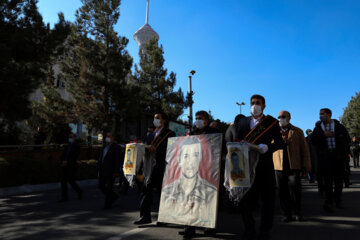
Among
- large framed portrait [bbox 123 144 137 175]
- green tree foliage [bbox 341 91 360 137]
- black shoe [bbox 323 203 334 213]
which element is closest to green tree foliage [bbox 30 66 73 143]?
large framed portrait [bbox 123 144 137 175]

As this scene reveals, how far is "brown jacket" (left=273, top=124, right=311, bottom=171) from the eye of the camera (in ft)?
16.6

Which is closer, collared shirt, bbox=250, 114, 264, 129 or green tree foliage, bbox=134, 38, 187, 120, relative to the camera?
collared shirt, bbox=250, 114, 264, 129

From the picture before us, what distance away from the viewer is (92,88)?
18.8m

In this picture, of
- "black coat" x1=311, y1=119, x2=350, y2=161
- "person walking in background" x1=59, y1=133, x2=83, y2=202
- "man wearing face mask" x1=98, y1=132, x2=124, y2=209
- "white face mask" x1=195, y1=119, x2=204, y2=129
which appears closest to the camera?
"white face mask" x1=195, y1=119, x2=204, y2=129

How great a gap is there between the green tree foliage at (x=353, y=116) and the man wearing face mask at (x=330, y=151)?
189 ft

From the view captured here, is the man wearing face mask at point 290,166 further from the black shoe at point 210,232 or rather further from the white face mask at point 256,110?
the black shoe at point 210,232

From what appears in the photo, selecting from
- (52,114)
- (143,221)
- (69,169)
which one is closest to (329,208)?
(143,221)

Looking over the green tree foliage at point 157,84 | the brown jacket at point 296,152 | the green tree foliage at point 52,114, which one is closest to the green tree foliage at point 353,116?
the green tree foliage at point 157,84

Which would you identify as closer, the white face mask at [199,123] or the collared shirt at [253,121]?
the collared shirt at [253,121]

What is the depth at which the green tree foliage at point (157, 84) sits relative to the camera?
2962 centimetres

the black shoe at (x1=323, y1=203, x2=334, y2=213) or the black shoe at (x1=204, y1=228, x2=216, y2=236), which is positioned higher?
the black shoe at (x1=323, y1=203, x2=334, y2=213)

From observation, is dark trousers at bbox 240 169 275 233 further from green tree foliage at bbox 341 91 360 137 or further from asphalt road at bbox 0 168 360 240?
green tree foliage at bbox 341 91 360 137

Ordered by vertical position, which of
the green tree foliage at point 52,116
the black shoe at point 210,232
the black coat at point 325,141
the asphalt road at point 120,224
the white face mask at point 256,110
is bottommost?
the asphalt road at point 120,224

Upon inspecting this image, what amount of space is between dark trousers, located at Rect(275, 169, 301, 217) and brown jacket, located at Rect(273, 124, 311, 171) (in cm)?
14
